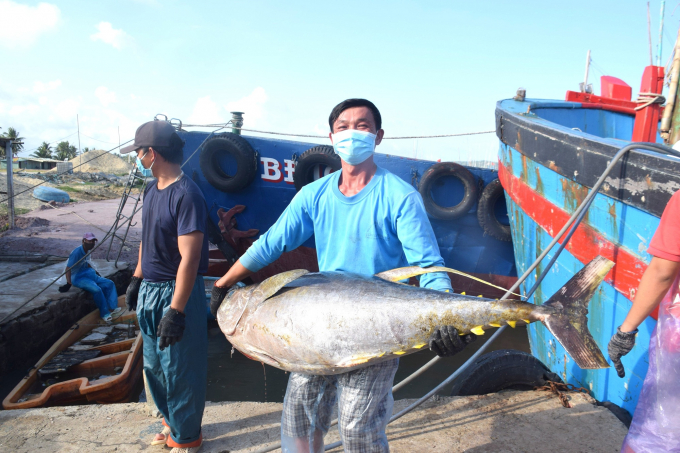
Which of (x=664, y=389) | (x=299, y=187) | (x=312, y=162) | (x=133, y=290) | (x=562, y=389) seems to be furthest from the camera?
(x=299, y=187)

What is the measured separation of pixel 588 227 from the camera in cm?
275

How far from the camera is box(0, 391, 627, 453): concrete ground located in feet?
8.63

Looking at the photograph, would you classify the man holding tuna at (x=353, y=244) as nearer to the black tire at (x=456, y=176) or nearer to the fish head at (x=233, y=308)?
the fish head at (x=233, y=308)

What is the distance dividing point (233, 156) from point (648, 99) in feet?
19.4

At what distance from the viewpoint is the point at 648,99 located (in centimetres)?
491

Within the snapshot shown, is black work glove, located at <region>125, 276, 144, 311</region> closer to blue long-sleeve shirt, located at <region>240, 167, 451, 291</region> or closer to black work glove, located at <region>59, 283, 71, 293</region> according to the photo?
blue long-sleeve shirt, located at <region>240, 167, 451, 291</region>

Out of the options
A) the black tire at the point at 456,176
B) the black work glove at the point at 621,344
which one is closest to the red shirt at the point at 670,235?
the black work glove at the point at 621,344

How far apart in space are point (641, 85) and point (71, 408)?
24.6 feet

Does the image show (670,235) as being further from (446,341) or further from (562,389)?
(562,389)

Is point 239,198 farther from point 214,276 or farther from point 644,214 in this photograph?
point 644,214

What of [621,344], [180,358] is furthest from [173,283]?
[621,344]

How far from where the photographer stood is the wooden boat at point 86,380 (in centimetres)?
443

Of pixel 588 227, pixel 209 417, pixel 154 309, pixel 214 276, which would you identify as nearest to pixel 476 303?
pixel 588 227

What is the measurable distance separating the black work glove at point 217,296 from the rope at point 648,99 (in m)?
5.04
